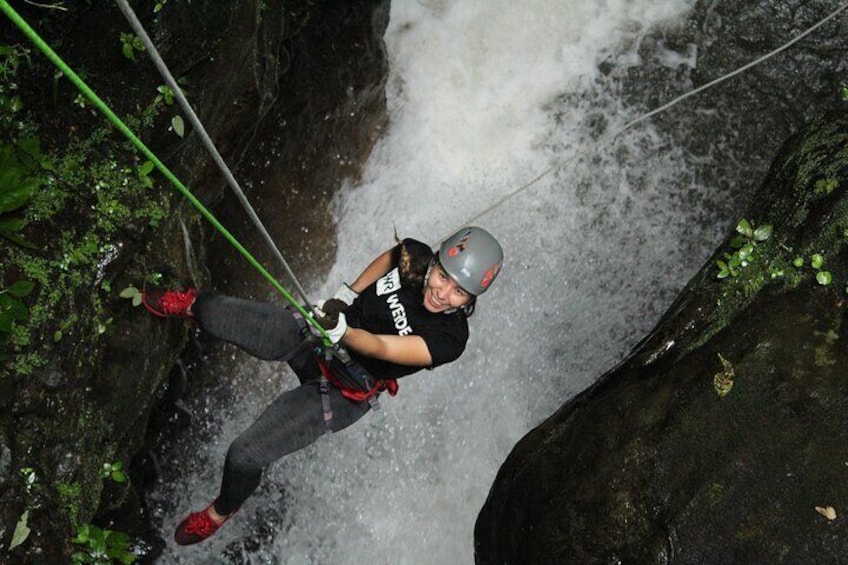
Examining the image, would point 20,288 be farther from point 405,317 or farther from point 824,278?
point 824,278

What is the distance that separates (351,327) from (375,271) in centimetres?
59

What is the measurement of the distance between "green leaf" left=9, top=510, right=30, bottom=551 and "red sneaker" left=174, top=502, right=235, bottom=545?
1.07m

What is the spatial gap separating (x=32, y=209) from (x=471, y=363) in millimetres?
2688

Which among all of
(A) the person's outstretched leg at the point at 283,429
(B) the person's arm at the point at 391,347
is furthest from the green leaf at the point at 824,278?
(A) the person's outstretched leg at the point at 283,429

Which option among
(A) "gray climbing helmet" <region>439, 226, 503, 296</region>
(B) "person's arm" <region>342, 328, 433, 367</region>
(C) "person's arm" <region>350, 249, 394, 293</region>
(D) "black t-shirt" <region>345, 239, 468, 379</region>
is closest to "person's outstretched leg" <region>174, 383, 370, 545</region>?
(D) "black t-shirt" <region>345, 239, 468, 379</region>

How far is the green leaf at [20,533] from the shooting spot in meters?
3.21

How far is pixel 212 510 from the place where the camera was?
4.20 m

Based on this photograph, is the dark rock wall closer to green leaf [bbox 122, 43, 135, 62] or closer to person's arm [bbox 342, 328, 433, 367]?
green leaf [bbox 122, 43, 135, 62]

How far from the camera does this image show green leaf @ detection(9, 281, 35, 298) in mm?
3279

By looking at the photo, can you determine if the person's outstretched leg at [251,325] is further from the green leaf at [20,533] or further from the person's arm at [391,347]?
the green leaf at [20,533]

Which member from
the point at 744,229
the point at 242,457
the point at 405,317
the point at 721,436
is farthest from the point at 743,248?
the point at 242,457

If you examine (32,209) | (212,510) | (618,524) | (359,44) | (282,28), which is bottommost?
(618,524)

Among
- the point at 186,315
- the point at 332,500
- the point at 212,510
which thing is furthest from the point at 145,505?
the point at 186,315

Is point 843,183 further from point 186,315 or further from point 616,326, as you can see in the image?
point 186,315
